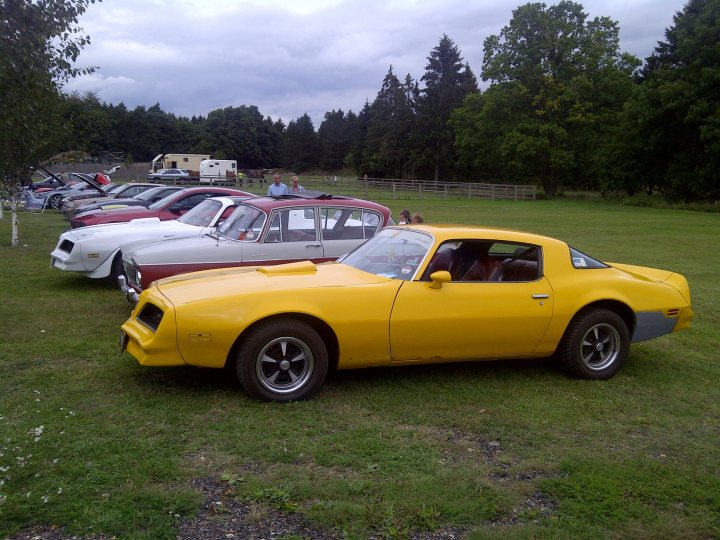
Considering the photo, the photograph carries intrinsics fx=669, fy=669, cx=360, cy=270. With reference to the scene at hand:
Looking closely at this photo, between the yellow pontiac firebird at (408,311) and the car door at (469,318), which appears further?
the car door at (469,318)

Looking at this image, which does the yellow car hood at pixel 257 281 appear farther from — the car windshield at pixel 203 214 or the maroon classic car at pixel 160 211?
the maroon classic car at pixel 160 211

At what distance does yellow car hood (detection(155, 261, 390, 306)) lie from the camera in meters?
5.24

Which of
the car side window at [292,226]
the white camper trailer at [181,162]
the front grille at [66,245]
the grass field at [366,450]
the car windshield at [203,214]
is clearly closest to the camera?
the grass field at [366,450]

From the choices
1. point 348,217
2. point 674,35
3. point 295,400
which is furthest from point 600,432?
point 674,35

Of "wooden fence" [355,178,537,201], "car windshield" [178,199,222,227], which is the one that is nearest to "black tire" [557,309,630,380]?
"car windshield" [178,199,222,227]

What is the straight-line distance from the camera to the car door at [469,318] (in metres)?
5.45

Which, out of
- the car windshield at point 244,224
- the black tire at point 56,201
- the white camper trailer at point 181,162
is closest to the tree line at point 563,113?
the black tire at point 56,201

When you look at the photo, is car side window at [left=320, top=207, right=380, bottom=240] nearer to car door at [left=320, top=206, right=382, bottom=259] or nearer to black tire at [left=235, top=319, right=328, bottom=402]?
car door at [left=320, top=206, right=382, bottom=259]

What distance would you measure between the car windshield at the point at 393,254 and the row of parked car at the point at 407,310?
0.05ft

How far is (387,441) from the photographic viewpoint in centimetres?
452

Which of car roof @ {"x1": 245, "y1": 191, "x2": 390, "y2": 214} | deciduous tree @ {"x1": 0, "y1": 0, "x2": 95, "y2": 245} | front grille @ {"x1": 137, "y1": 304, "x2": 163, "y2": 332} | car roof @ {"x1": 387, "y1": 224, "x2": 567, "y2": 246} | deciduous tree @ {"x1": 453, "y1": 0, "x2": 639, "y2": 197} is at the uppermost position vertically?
deciduous tree @ {"x1": 453, "y1": 0, "x2": 639, "y2": 197}

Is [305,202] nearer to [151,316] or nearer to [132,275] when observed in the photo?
[132,275]

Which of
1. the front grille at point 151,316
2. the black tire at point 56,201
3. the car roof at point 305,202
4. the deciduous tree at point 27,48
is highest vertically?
the deciduous tree at point 27,48

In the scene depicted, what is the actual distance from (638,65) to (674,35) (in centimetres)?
932
